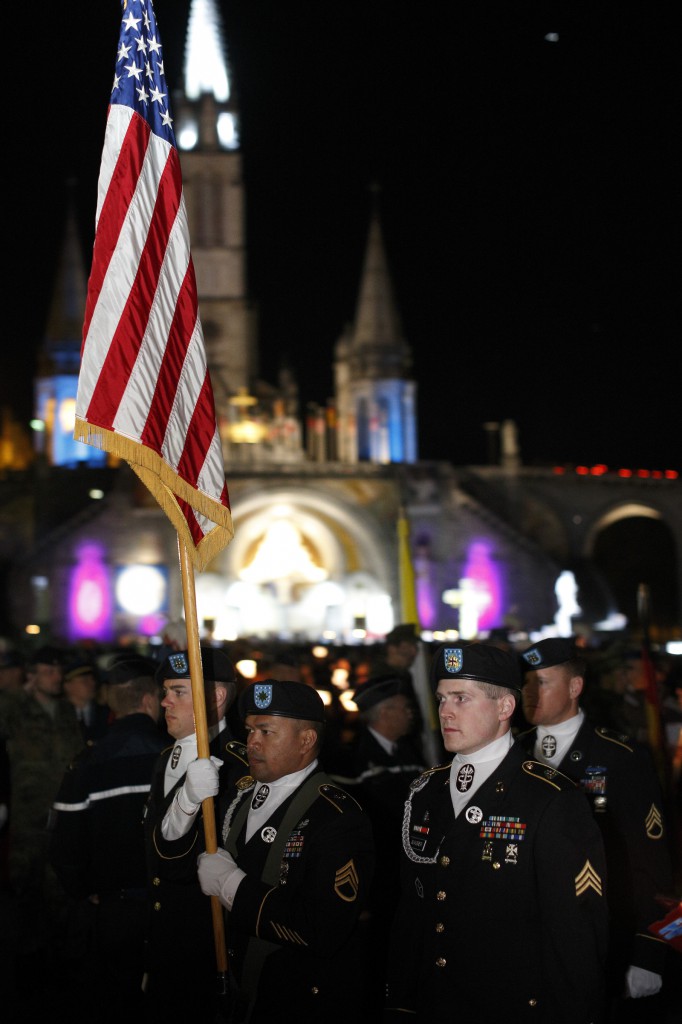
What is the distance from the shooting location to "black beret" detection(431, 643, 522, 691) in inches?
173

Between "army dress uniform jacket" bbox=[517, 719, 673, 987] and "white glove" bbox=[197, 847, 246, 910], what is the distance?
6.84ft

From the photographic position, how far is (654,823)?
5.62 m

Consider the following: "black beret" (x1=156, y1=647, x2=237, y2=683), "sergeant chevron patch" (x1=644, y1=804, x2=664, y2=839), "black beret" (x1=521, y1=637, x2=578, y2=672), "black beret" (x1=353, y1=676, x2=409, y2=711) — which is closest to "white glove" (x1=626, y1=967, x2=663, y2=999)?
"sergeant chevron patch" (x1=644, y1=804, x2=664, y2=839)

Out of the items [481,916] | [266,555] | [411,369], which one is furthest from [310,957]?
[411,369]

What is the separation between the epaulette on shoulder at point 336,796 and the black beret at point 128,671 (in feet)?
7.47

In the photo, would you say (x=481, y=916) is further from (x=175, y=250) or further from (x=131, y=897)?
(x=175, y=250)

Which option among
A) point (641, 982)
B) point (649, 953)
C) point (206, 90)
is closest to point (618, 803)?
point (649, 953)

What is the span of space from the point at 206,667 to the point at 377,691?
6.70ft

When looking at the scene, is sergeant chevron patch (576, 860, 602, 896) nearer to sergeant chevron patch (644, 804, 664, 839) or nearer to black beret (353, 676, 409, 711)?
sergeant chevron patch (644, 804, 664, 839)

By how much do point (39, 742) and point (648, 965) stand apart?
4.73 m

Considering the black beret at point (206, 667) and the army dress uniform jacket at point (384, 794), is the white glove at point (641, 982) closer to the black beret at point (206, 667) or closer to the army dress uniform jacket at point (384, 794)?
the army dress uniform jacket at point (384, 794)

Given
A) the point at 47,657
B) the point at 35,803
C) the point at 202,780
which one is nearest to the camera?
the point at 202,780

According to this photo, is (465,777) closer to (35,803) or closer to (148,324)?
(148,324)

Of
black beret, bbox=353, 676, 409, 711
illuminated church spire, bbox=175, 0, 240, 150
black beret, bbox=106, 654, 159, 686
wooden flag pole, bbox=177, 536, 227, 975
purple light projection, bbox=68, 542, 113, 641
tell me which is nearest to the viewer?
wooden flag pole, bbox=177, 536, 227, 975
